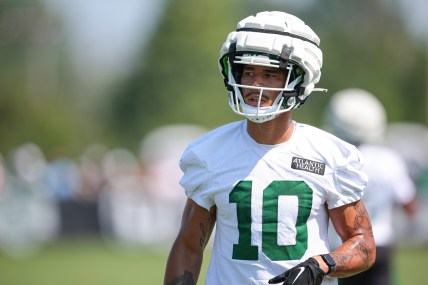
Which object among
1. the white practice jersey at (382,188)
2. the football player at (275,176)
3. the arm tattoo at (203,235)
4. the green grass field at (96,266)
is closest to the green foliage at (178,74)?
the green grass field at (96,266)

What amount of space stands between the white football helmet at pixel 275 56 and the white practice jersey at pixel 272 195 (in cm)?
22

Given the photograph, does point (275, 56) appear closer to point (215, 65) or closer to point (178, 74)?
point (178, 74)

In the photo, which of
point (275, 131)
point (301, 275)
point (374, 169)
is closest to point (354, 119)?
point (374, 169)

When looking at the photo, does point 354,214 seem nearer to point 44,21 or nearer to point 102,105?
point 44,21

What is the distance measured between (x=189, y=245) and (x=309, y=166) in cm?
72

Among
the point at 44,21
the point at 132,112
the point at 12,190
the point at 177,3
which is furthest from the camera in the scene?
the point at 44,21

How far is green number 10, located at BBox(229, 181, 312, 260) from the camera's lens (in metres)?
4.25

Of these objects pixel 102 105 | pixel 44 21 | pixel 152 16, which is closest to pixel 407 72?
pixel 152 16

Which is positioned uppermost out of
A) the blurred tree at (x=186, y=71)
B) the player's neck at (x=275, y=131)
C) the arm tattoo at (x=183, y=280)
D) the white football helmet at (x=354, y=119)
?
the blurred tree at (x=186, y=71)

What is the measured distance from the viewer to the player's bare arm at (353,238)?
430 centimetres

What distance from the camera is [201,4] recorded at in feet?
129

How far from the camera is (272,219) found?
4.25m

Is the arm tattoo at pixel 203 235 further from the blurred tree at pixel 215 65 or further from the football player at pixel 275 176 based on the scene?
the blurred tree at pixel 215 65

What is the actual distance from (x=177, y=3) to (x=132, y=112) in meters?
7.90
